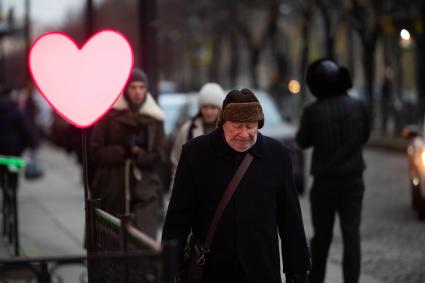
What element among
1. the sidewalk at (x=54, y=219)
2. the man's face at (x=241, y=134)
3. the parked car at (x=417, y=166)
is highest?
the man's face at (x=241, y=134)

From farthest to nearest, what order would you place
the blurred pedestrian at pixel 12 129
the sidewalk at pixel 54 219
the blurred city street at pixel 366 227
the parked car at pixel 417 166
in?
the blurred pedestrian at pixel 12 129 → the parked car at pixel 417 166 → the sidewalk at pixel 54 219 → the blurred city street at pixel 366 227

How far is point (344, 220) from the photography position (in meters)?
8.48

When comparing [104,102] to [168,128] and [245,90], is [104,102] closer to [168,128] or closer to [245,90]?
[245,90]

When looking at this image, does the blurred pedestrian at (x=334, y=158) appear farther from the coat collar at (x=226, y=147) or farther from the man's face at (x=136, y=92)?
the coat collar at (x=226, y=147)

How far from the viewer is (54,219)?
624 inches

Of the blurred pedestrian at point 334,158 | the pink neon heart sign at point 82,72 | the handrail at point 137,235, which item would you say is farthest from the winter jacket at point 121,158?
the handrail at point 137,235

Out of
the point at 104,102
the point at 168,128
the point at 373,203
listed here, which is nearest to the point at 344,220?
the point at 104,102

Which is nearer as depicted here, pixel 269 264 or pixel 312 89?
pixel 269 264

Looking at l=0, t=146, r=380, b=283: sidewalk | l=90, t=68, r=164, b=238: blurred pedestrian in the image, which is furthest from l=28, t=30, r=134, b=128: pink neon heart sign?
l=0, t=146, r=380, b=283: sidewalk

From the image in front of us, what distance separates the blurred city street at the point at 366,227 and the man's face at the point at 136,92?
1.95 m

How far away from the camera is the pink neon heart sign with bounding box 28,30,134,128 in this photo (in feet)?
20.3

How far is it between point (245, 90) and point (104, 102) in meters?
0.95

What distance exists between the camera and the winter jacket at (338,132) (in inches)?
334

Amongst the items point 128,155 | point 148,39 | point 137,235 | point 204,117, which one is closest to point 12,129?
point 148,39
